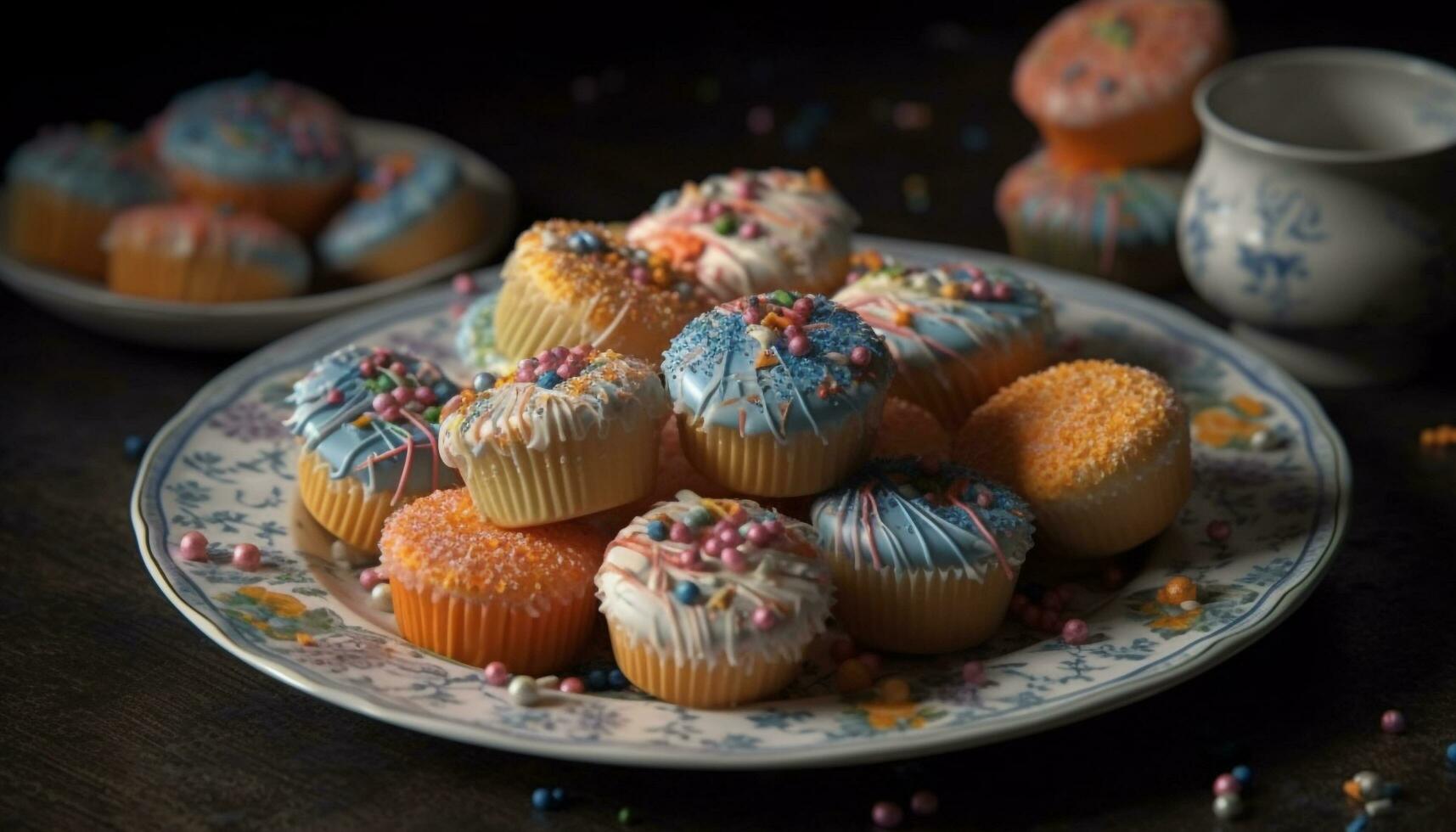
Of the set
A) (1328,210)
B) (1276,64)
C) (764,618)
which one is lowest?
(764,618)

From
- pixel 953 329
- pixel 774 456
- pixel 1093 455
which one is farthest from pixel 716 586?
pixel 953 329

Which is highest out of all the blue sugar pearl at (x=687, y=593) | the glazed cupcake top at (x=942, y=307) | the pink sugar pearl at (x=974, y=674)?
the glazed cupcake top at (x=942, y=307)

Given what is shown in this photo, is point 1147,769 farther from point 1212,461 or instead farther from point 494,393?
point 494,393

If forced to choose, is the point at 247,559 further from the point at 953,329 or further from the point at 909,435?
the point at 953,329

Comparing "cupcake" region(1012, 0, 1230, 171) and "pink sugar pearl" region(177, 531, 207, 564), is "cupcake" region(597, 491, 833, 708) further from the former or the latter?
"cupcake" region(1012, 0, 1230, 171)

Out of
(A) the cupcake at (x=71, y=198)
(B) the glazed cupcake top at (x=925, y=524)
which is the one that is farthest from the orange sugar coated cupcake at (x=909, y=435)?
(A) the cupcake at (x=71, y=198)

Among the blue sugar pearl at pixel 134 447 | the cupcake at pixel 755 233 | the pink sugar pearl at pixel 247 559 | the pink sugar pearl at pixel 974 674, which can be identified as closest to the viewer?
the pink sugar pearl at pixel 974 674

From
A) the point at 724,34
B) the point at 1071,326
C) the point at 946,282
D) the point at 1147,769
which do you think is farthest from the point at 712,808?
the point at 724,34

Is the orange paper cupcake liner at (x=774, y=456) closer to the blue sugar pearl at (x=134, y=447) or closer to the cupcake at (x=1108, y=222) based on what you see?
the blue sugar pearl at (x=134, y=447)

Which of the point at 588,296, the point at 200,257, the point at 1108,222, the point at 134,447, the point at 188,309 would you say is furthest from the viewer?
the point at 1108,222
